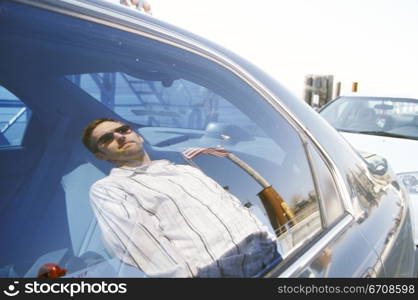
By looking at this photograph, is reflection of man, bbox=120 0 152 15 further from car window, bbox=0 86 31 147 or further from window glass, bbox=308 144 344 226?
window glass, bbox=308 144 344 226

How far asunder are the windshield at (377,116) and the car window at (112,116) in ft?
11.8

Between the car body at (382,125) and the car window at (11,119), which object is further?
the car body at (382,125)

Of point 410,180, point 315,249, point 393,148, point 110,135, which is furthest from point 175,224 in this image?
point 393,148

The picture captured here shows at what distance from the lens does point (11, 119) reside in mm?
1373

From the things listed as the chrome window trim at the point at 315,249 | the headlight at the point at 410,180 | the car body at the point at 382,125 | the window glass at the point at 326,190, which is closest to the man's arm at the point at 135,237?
the chrome window trim at the point at 315,249

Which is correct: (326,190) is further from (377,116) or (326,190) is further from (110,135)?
(377,116)

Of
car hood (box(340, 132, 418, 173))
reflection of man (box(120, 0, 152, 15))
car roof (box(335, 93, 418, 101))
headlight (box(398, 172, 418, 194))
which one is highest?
reflection of man (box(120, 0, 152, 15))

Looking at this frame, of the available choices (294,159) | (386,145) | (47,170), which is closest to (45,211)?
(47,170)

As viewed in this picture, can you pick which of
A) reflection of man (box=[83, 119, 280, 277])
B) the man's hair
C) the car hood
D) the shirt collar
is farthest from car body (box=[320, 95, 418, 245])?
the man's hair

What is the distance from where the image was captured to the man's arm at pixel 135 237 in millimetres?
793

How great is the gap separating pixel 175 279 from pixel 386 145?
3.74 meters

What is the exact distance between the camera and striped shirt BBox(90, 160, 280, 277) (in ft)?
2.63

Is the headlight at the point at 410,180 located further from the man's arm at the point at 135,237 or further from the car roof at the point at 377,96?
the man's arm at the point at 135,237

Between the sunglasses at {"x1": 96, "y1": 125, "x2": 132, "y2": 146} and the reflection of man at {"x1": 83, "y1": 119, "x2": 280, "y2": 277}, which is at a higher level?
the sunglasses at {"x1": 96, "y1": 125, "x2": 132, "y2": 146}
